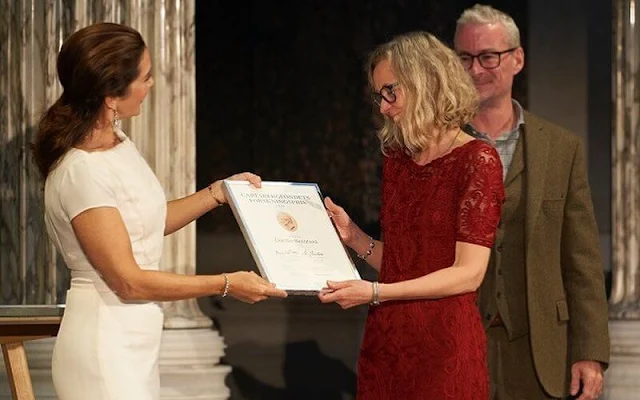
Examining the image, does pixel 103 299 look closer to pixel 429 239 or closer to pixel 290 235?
pixel 290 235

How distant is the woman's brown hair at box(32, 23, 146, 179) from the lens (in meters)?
3.29

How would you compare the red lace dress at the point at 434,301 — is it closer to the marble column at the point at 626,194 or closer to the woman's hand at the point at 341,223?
the woman's hand at the point at 341,223

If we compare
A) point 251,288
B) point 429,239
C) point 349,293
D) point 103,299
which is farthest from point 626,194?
point 103,299

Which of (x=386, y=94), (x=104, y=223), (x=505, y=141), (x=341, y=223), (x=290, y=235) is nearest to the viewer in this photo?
(x=104, y=223)

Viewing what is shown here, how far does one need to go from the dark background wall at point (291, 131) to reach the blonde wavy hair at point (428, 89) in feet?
12.5

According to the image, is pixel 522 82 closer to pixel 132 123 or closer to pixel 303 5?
pixel 303 5

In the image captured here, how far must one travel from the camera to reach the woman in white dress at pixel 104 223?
3.26 m

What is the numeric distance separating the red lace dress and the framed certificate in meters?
0.17

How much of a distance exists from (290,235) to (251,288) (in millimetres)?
247

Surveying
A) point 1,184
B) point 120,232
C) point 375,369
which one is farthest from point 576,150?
point 1,184

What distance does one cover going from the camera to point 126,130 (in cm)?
514

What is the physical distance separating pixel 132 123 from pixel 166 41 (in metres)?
0.33

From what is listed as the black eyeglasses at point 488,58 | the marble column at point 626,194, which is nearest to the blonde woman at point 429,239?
the black eyeglasses at point 488,58

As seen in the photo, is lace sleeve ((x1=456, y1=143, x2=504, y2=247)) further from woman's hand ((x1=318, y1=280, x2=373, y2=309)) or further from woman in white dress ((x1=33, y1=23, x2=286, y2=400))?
woman in white dress ((x1=33, y1=23, x2=286, y2=400))
